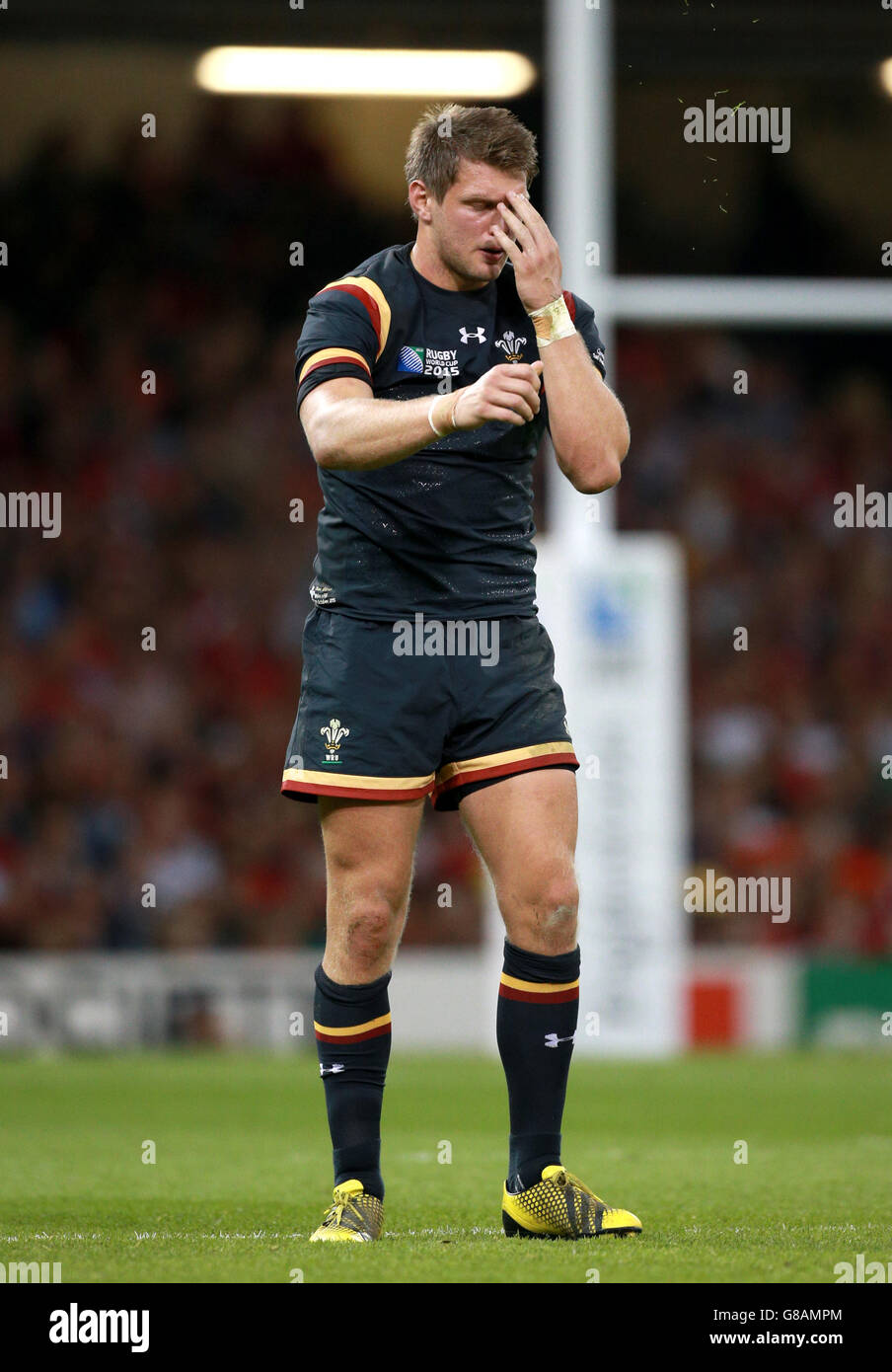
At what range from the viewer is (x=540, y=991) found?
3.78 m

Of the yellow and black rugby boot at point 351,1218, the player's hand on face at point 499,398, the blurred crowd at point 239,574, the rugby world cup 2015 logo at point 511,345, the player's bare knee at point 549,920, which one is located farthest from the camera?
the blurred crowd at point 239,574

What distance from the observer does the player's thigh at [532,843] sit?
371 cm

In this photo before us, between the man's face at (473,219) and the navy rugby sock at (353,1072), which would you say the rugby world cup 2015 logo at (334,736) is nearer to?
the navy rugby sock at (353,1072)

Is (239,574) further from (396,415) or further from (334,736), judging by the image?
(396,415)

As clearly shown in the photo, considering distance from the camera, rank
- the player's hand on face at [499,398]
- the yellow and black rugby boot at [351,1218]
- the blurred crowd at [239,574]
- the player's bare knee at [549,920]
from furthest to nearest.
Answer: the blurred crowd at [239,574] < the player's bare knee at [549,920] < the yellow and black rugby boot at [351,1218] < the player's hand on face at [499,398]

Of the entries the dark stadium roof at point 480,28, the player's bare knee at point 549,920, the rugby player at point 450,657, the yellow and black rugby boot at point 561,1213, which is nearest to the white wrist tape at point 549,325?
the rugby player at point 450,657

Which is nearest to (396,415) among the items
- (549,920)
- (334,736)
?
(334,736)

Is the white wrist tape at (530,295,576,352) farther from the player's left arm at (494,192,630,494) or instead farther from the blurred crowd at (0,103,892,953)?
the blurred crowd at (0,103,892,953)

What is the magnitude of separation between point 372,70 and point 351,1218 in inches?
368

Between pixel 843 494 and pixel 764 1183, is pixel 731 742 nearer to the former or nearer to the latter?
pixel 843 494

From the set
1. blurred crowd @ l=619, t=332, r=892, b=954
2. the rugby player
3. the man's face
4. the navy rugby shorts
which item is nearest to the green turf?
the rugby player

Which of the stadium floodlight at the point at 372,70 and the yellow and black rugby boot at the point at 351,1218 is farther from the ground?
the stadium floodlight at the point at 372,70

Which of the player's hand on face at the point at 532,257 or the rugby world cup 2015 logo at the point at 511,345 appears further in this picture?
the rugby world cup 2015 logo at the point at 511,345

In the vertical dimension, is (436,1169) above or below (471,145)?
below
